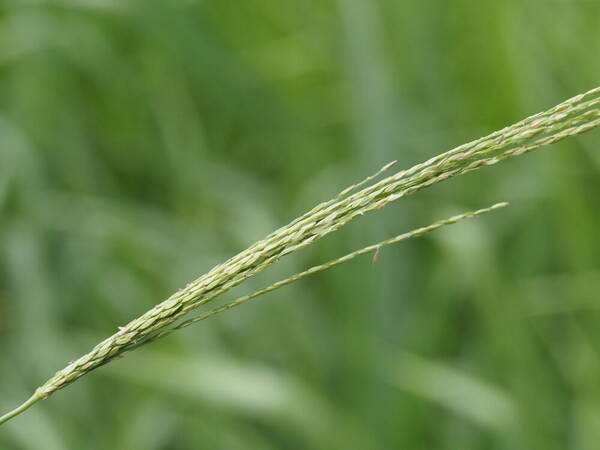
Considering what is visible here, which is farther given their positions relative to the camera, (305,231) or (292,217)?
(292,217)

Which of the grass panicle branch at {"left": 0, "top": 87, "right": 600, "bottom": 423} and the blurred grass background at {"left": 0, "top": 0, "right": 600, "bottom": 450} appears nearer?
the grass panicle branch at {"left": 0, "top": 87, "right": 600, "bottom": 423}

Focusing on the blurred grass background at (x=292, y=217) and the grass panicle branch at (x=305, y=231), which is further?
the blurred grass background at (x=292, y=217)

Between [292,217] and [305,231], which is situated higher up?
[292,217]

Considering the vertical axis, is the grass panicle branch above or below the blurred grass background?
below

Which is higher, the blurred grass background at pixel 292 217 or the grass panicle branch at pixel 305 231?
the blurred grass background at pixel 292 217
